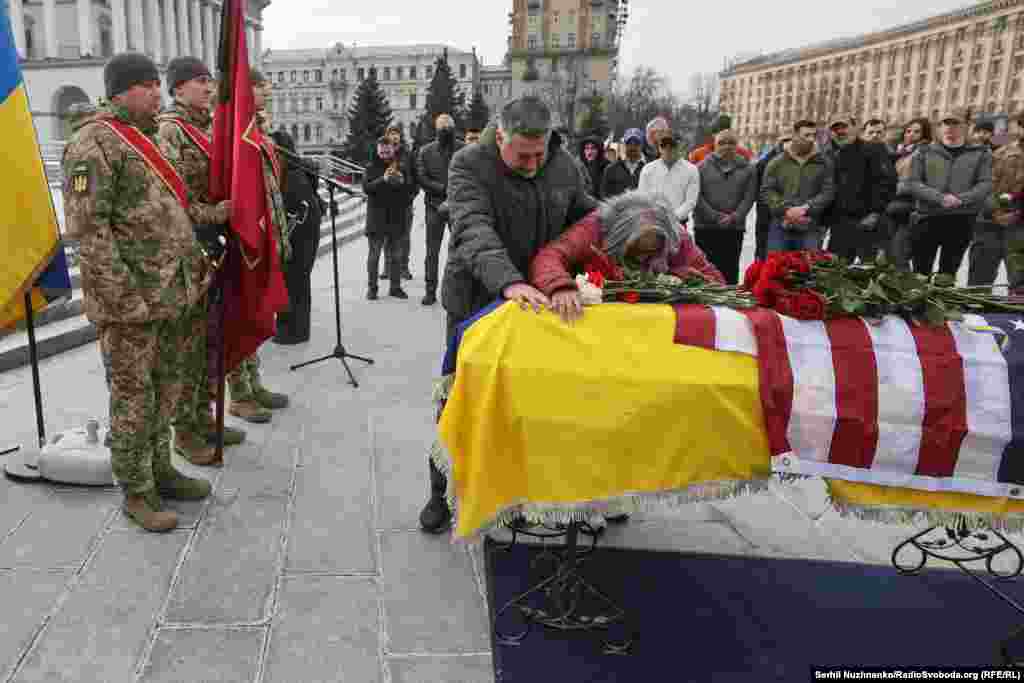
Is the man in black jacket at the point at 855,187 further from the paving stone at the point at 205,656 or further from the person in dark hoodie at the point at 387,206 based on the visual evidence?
the paving stone at the point at 205,656

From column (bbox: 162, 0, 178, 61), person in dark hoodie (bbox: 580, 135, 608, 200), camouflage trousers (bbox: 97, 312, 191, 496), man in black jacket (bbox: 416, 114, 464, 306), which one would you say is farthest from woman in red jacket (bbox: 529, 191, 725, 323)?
column (bbox: 162, 0, 178, 61)

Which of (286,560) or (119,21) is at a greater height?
(119,21)

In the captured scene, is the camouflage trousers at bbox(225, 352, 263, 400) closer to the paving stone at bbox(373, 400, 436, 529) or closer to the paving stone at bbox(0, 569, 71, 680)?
the paving stone at bbox(373, 400, 436, 529)

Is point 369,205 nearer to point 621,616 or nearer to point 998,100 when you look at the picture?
point 621,616

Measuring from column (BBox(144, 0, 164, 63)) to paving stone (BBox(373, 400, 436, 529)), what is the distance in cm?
6404

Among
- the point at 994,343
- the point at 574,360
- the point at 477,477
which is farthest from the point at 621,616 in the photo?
the point at 994,343

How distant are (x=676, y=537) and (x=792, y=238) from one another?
499 centimetres

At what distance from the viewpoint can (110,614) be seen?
2.70m

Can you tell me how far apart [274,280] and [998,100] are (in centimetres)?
9242

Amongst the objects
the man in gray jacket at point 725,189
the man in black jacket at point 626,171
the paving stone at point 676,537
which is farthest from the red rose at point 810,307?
the man in black jacket at point 626,171

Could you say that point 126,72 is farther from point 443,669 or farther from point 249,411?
point 443,669

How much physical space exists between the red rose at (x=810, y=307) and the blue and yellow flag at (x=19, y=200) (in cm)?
327

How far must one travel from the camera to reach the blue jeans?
295 inches

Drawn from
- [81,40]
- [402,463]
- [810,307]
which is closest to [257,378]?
[402,463]
